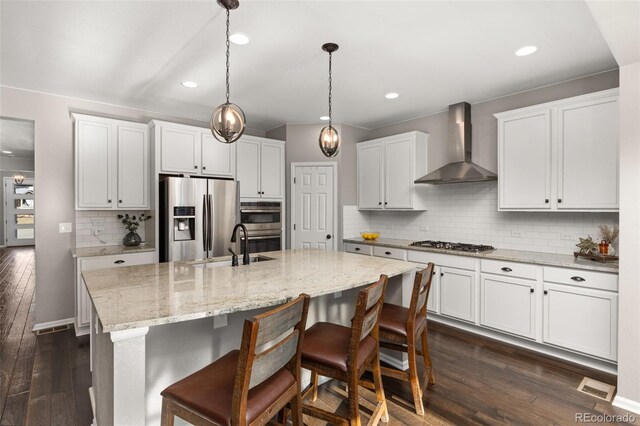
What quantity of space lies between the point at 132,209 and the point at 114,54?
187cm

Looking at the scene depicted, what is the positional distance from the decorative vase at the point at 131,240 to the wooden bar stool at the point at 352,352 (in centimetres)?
300

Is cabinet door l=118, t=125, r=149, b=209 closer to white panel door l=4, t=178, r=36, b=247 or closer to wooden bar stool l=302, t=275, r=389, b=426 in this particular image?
wooden bar stool l=302, t=275, r=389, b=426

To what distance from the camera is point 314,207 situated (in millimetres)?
5117

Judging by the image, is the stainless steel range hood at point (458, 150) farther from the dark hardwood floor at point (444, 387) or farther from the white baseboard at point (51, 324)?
the white baseboard at point (51, 324)

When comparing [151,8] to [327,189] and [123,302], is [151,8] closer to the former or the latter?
[123,302]

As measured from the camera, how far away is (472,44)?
271 cm

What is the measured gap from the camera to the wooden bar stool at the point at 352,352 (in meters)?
1.69

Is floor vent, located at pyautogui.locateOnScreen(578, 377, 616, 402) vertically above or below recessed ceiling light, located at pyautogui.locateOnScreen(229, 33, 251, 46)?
below

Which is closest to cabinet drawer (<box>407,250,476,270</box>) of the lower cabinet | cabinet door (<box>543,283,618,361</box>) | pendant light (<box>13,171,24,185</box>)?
cabinet door (<box>543,283,618,361</box>)

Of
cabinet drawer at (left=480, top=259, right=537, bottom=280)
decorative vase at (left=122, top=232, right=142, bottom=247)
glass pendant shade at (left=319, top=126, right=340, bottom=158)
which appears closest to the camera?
glass pendant shade at (left=319, top=126, right=340, bottom=158)

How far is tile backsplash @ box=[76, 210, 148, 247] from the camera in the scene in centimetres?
399

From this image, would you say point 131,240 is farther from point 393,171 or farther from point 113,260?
point 393,171

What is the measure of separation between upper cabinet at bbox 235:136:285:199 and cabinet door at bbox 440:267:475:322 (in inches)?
103

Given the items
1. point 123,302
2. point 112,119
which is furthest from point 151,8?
point 112,119
